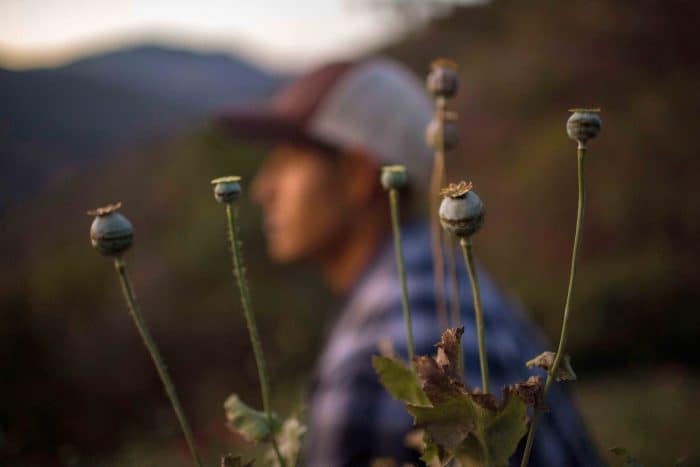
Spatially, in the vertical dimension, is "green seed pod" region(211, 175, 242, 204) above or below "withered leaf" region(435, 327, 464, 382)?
above

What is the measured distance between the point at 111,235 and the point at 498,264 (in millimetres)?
4773

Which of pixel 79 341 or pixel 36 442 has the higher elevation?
pixel 79 341

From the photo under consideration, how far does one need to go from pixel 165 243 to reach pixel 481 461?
232 inches

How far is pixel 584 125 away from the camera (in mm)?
369

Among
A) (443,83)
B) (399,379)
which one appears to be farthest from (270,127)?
(399,379)

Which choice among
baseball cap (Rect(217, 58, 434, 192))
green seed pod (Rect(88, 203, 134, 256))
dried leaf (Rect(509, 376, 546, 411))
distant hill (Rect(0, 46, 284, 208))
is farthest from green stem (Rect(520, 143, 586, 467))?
distant hill (Rect(0, 46, 284, 208))

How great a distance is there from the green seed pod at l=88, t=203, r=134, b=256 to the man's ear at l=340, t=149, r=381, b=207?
1611 millimetres

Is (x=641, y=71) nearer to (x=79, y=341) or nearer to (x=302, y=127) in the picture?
(x=302, y=127)

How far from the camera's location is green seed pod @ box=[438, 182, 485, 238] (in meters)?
0.35

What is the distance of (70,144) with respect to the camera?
23.5ft

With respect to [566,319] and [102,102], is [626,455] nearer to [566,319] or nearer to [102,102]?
[566,319]

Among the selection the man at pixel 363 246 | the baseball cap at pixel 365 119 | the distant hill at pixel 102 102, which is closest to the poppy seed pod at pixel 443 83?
the man at pixel 363 246

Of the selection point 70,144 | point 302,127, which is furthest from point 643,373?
point 70,144

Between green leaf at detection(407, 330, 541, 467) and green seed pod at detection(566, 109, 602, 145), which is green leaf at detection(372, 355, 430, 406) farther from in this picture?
green seed pod at detection(566, 109, 602, 145)
